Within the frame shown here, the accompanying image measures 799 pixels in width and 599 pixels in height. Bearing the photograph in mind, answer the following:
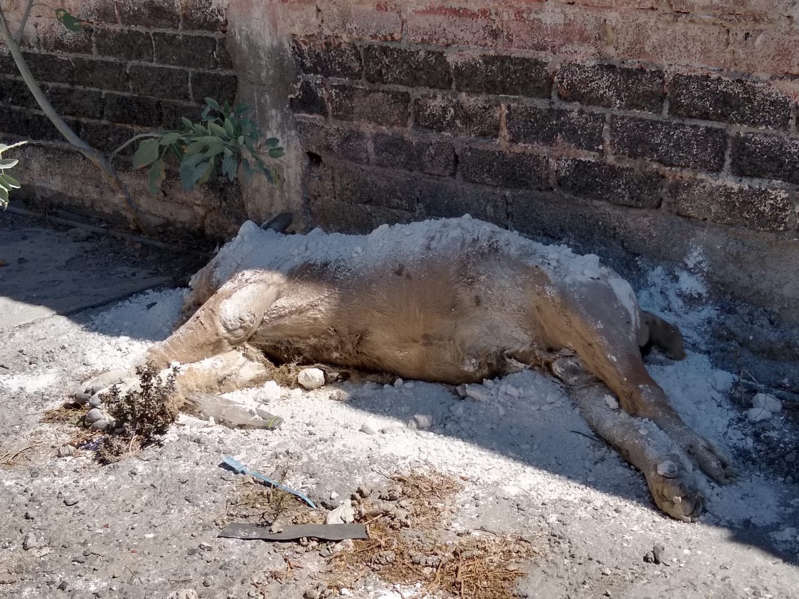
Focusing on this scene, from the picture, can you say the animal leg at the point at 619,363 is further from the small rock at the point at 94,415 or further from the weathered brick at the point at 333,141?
the small rock at the point at 94,415

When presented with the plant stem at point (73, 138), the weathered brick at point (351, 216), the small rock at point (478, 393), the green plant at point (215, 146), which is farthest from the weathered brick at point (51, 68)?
the small rock at point (478, 393)

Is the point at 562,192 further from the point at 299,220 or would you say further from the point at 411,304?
the point at 299,220

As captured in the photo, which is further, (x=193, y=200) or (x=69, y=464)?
(x=193, y=200)

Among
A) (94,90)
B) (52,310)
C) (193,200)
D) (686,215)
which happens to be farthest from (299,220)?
(686,215)

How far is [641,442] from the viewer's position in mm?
3332

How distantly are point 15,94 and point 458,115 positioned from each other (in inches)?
146

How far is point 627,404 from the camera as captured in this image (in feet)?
11.5

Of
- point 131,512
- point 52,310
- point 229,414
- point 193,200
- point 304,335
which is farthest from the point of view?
point 193,200

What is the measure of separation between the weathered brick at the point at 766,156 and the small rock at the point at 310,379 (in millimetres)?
2047

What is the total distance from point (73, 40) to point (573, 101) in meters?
3.60

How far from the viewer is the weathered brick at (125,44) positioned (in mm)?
5684

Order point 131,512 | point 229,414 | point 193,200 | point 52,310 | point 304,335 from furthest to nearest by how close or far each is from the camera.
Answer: point 193,200 → point 52,310 → point 304,335 → point 229,414 → point 131,512

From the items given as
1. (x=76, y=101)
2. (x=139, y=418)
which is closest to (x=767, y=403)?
(x=139, y=418)

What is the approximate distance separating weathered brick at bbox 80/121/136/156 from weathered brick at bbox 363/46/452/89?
2.05 meters
